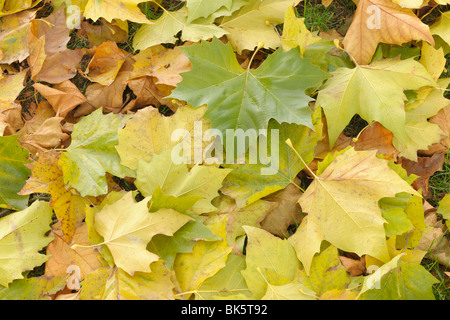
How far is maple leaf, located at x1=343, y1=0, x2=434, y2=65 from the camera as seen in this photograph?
1283mm

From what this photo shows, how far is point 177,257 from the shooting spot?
123 centimetres

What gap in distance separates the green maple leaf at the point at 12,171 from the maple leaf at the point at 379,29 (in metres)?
1.08

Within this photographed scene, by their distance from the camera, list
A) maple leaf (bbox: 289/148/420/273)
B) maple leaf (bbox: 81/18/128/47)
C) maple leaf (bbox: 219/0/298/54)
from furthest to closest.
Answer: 1. maple leaf (bbox: 81/18/128/47)
2. maple leaf (bbox: 219/0/298/54)
3. maple leaf (bbox: 289/148/420/273)

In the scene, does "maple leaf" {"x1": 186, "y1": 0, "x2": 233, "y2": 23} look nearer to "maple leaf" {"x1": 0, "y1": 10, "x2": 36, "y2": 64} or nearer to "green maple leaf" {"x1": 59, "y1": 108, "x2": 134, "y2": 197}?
"green maple leaf" {"x1": 59, "y1": 108, "x2": 134, "y2": 197}

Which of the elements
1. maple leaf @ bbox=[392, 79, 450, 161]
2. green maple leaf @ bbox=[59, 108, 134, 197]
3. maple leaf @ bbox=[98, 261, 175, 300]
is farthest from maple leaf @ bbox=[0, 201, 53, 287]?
maple leaf @ bbox=[392, 79, 450, 161]

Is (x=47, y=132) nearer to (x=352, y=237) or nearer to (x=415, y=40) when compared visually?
(x=352, y=237)

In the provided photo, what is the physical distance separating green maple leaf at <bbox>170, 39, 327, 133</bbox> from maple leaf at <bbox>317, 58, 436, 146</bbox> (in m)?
0.08

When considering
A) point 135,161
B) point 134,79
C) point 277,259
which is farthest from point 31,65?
point 277,259

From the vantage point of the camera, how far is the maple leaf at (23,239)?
123 centimetres

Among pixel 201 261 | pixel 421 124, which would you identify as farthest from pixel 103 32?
pixel 421 124

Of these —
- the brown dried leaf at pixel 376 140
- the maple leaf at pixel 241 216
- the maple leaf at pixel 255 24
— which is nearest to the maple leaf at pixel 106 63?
the maple leaf at pixel 255 24

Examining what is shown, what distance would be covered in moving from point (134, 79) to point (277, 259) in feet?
2.43

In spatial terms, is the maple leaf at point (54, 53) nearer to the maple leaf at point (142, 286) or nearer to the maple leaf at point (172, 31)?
the maple leaf at point (172, 31)
